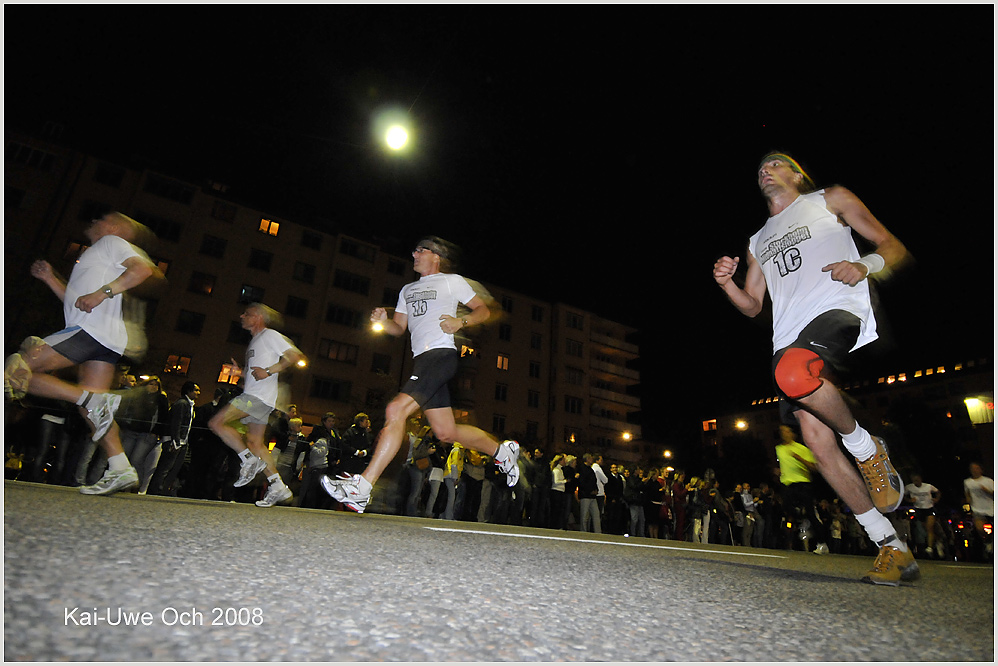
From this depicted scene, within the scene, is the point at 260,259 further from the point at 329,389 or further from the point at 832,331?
the point at 832,331

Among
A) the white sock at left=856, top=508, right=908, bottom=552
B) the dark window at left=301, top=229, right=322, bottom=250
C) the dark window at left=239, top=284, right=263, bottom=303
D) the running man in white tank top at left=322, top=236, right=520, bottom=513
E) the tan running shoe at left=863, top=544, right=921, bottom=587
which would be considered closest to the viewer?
the tan running shoe at left=863, top=544, right=921, bottom=587

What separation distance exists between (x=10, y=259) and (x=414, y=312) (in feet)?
105

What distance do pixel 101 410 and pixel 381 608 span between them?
3872 mm

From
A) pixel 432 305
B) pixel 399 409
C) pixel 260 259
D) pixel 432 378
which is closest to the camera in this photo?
pixel 399 409

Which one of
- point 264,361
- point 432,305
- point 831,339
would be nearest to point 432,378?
point 432,305

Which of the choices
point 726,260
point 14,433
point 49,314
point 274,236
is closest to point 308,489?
point 14,433

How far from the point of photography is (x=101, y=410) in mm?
4004

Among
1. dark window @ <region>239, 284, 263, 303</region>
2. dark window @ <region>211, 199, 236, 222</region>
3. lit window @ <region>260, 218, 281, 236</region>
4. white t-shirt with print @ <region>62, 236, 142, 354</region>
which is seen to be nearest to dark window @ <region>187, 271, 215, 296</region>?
dark window @ <region>239, 284, 263, 303</region>

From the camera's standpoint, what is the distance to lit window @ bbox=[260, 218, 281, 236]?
1476 inches

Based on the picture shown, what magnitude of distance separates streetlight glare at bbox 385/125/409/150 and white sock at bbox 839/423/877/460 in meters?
10.8

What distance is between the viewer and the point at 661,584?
2.13m

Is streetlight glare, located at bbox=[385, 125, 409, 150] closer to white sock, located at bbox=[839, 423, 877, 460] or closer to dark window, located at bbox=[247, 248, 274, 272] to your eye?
white sock, located at bbox=[839, 423, 877, 460]

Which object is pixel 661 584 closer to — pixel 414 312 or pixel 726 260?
pixel 726 260

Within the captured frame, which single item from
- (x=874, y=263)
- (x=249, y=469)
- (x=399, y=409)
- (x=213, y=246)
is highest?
(x=213, y=246)
